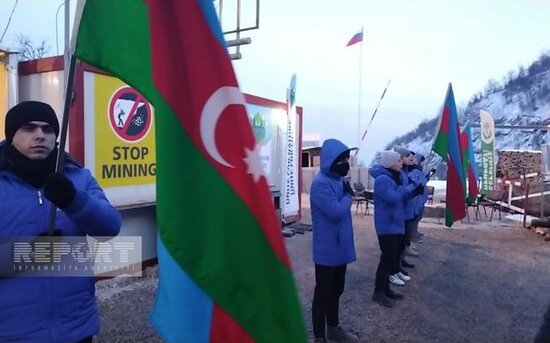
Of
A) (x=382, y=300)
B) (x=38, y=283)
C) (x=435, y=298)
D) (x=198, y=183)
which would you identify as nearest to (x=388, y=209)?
(x=382, y=300)

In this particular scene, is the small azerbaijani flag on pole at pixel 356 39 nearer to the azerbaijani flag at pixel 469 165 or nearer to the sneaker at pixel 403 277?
the azerbaijani flag at pixel 469 165

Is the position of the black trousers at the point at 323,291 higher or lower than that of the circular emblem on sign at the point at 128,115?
lower

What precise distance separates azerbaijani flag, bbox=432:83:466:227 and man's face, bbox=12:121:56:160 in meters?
5.64

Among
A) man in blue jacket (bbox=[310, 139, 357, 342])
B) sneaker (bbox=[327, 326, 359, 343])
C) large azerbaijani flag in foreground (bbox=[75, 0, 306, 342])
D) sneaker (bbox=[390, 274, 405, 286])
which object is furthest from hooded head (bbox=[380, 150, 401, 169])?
large azerbaijani flag in foreground (bbox=[75, 0, 306, 342])

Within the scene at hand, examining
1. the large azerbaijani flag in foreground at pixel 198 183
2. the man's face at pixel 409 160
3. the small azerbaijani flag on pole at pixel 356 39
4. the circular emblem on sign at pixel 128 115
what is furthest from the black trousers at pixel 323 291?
the small azerbaijani flag on pole at pixel 356 39

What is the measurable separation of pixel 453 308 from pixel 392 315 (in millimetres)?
839

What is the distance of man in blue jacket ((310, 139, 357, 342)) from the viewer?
3916 mm

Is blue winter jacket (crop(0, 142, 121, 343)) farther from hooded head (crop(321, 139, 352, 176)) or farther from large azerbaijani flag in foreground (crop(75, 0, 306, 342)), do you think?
hooded head (crop(321, 139, 352, 176))

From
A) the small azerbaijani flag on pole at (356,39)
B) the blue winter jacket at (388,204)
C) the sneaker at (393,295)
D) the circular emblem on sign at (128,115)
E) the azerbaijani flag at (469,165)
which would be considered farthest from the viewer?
the small azerbaijani flag on pole at (356,39)

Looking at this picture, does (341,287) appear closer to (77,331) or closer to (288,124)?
(77,331)

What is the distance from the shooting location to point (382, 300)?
17.2ft

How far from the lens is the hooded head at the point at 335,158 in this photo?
3.96 metres

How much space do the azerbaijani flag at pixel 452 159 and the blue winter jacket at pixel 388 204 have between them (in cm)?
165

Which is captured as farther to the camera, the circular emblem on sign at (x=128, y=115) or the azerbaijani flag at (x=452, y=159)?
the azerbaijani flag at (x=452, y=159)
